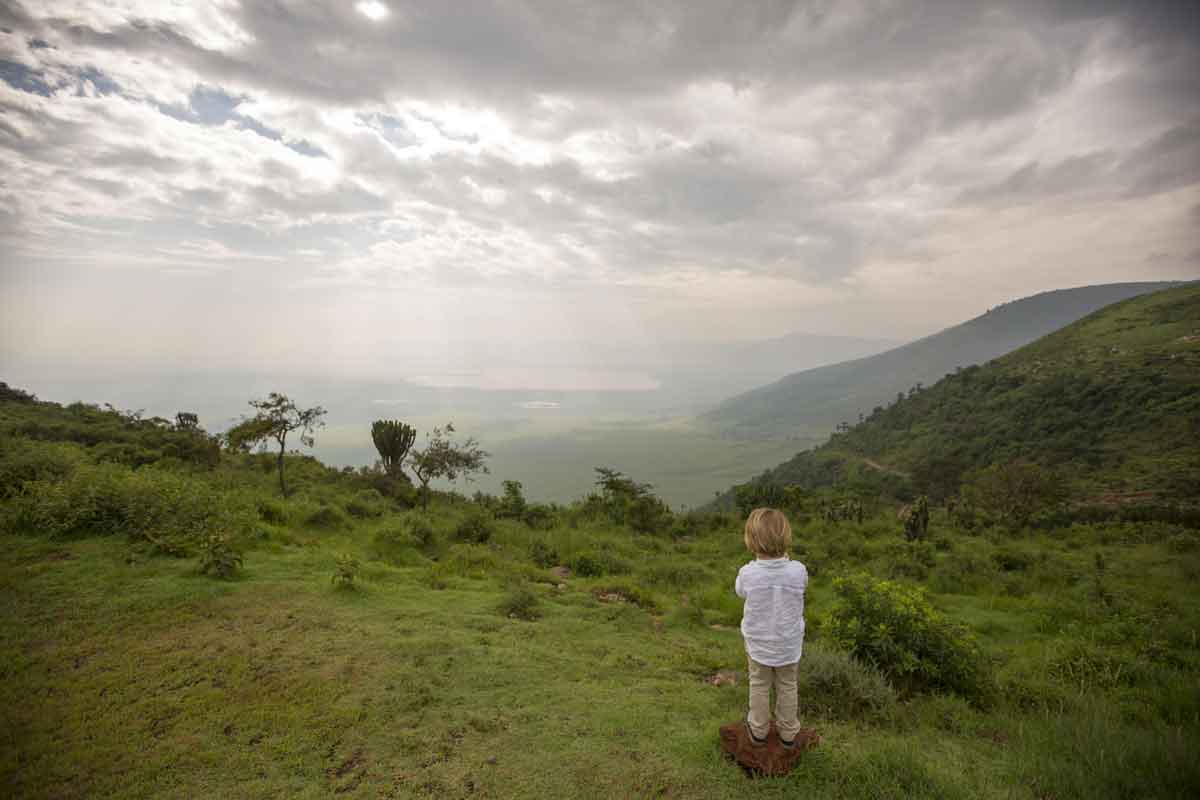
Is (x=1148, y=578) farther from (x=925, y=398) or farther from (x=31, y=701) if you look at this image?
(x=925, y=398)

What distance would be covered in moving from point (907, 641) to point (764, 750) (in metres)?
2.87

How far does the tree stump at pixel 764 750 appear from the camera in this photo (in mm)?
3711

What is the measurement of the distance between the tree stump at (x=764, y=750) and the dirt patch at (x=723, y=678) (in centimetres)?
165

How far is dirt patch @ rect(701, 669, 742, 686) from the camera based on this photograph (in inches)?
226

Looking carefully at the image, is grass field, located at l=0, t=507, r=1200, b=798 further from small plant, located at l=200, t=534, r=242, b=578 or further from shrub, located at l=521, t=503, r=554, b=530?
shrub, located at l=521, t=503, r=554, b=530

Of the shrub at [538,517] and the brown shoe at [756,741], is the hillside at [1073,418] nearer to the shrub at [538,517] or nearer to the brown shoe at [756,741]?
the shrub at [538,517]

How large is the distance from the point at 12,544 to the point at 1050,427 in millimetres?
75944

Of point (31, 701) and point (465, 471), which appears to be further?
point (465, 471)

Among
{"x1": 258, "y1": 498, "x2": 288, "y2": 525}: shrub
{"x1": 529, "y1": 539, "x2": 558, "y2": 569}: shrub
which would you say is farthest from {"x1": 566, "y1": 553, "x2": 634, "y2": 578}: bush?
{"x1": 258, "y1": 498, "x2": 288, "y2": 525}: shrub

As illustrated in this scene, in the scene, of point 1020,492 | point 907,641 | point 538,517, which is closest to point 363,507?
point 538,517

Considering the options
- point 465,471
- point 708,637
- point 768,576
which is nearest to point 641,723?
point 768,576

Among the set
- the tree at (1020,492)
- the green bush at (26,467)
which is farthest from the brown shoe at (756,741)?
the tree at (1020,492)

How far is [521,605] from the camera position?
775cm

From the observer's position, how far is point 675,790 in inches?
142
